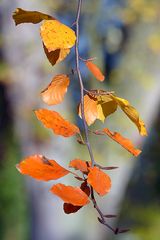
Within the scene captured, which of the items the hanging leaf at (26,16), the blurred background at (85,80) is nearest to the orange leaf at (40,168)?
the hanging leaf at (26,16)

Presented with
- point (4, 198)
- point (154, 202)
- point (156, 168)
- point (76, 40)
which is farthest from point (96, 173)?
point (4, 198)

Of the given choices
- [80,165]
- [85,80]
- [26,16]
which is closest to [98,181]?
[80,165]

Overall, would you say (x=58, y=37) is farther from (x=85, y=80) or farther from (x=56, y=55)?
(x=85, y=80)

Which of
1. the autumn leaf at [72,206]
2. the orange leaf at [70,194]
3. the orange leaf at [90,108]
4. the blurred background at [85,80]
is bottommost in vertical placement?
the blurred background at [85,80]

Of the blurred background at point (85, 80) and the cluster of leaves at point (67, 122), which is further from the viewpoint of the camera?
the blurred background at point (85, 80)

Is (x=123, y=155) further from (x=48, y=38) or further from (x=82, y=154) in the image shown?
(x=48, y=38)

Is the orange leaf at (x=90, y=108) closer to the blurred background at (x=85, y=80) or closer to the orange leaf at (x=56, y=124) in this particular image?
the orange leaf at (x=56, y=124)

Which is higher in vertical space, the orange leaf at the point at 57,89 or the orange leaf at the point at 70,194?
the orange leaf at the point at 57,89
